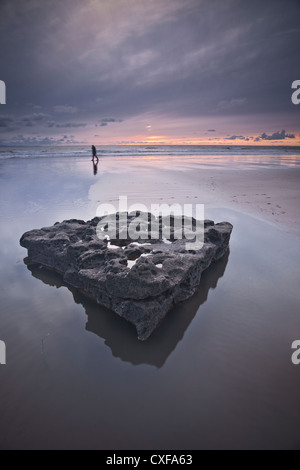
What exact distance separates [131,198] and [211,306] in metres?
7.26

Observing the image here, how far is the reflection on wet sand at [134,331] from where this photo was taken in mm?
2840

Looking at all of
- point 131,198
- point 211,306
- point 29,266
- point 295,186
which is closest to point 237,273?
point 211,306

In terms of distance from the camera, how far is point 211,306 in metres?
3.71

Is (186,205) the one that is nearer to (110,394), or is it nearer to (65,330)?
(65,330)

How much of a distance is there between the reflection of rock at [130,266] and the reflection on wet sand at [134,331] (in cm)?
10

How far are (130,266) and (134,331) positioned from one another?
1464 millimetres

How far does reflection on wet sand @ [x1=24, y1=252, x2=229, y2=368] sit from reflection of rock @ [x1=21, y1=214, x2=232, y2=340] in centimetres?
10
